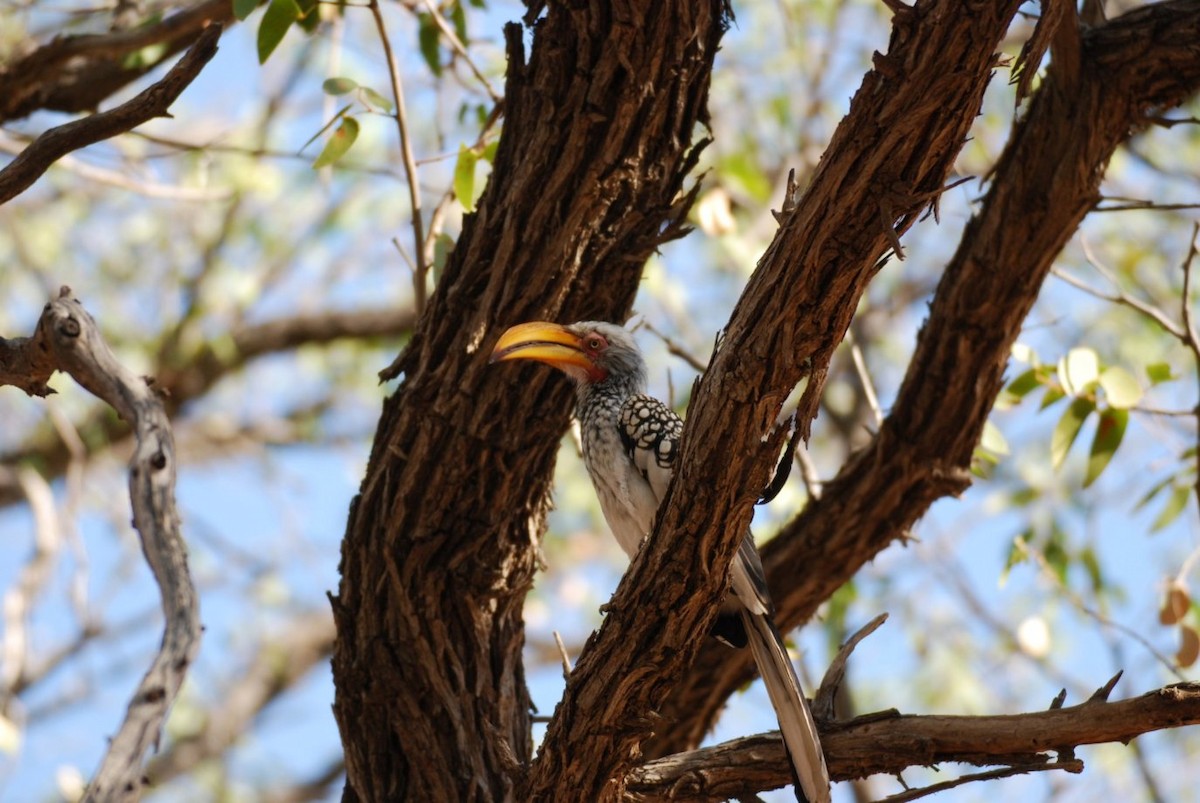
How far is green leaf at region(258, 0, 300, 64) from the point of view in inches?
117

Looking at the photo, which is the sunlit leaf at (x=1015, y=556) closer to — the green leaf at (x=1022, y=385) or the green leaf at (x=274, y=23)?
the green leaf at (x=1022, y=385)

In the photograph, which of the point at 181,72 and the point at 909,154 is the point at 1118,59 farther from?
the point at 181,72

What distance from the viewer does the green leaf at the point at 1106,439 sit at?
3624mm

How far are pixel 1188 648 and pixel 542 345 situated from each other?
210 cm

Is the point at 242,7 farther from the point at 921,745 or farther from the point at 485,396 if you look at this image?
the point at 921,745

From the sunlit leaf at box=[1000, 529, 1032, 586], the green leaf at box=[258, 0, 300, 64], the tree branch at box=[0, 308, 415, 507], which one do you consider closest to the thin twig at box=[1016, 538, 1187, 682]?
the sunlit leaf at box=[1000, 529, 1032, 586]

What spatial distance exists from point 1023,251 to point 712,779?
1.59m

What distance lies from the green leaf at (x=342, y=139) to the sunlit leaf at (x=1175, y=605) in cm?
268

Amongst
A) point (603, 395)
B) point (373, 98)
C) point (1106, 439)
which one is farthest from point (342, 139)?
point (1106, 439)

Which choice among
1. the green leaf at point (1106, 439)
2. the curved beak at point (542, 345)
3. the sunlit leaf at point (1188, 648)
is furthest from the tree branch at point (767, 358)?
the sunlit leaf at point (1188, 648)

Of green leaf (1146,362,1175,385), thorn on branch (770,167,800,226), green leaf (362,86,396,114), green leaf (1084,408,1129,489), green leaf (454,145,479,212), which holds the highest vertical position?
green leaf (362,86,396,114)

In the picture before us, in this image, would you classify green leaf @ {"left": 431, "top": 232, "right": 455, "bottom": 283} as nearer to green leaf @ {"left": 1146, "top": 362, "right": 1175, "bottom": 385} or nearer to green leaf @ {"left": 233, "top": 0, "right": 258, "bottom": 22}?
green leaf @ {"left": 233, "top": 0, "right": 258, "bottom": 22}

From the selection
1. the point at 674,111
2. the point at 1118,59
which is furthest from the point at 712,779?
the point at 1118,59

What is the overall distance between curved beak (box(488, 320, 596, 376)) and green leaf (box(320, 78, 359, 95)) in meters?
0.82
